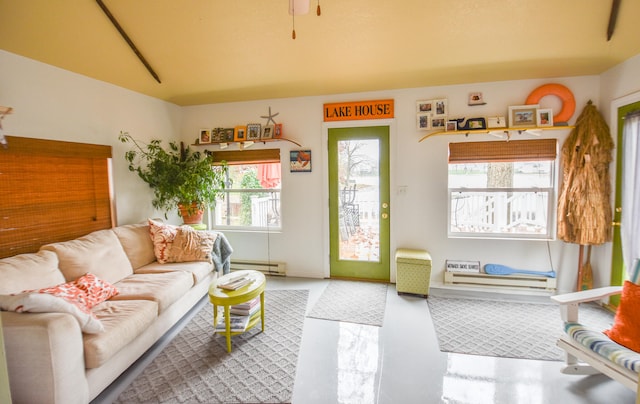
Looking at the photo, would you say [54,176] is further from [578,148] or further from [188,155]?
[578,148]

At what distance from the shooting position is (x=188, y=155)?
3.93m

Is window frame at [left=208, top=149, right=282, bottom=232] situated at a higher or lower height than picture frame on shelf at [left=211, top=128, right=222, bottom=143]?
lower

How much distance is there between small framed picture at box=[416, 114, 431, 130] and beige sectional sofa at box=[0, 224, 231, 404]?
9.23 feet

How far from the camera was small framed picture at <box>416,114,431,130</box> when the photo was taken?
125 inches

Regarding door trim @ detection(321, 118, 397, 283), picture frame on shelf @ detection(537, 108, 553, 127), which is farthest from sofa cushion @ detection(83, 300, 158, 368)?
picture frame on shelf @ detection(537, 108, 553, 127)

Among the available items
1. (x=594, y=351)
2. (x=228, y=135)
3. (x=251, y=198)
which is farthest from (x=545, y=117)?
(x=228, y=135)

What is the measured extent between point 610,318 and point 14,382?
14.8 feet

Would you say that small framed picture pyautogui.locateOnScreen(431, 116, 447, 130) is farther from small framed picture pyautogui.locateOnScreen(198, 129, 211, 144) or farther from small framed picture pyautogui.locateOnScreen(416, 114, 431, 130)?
small framed picture pyautogui.locateOnScreen(198, 129, 211, 144)

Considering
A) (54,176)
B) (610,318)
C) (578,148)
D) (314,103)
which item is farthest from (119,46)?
(610,318)

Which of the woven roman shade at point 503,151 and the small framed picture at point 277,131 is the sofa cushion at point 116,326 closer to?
the small framed picture at point 277,131

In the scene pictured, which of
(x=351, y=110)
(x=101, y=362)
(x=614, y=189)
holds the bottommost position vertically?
(x=101, y=362)

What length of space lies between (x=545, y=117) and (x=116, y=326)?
4347mm

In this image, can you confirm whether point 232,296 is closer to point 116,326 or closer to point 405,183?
point 116,326

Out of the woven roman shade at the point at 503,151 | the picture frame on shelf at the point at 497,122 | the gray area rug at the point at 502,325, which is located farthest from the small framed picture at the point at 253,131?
the gray area rug at the point at 502,325
